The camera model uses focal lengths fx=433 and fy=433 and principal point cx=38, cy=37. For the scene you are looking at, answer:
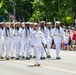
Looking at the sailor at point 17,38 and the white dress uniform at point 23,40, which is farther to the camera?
the sailor at point 17,38

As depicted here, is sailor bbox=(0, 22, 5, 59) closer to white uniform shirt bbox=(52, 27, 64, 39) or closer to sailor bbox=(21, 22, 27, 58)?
sailor bbox=(21, 22, 27, 58)

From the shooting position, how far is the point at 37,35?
19125mm

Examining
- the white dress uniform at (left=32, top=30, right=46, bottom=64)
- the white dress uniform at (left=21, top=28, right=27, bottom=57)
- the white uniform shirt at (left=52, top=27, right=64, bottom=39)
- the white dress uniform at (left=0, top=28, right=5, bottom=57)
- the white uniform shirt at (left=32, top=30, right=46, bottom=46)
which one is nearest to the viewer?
the white dress uniform at (left=32, top=30, right=46, bottom=64)

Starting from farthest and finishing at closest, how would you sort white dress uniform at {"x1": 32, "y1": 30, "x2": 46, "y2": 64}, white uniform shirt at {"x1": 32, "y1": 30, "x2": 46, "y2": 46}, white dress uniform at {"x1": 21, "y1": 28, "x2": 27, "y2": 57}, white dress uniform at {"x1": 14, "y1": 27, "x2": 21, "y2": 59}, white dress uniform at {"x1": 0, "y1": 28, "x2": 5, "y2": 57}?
1. white dress uniform at {"x1": 0, "y1": 28, "x2": 5, "y2": 57}
2. white dress uniform at {"x1": 14, "y1": 27, "x2": 21, "y2": 59}
3. white dress uniform at {"x1": 21, "y1": 28, "x2": 27, "y2": 57}
4. white uniform shirt at {"x1": 32, "y1": 30, "x2": 46, "y2": 46}
5. white dress uniform at {"x1": 32, "y1": 30, "x2": 46, "y2": 64}

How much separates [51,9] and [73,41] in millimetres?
14956

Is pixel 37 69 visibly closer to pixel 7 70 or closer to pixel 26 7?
pixel 7 70

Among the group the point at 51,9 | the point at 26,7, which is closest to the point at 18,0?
the point at 26,7

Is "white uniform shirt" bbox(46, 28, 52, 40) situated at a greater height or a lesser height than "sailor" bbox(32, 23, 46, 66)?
greater

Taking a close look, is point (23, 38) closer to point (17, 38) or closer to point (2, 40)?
point (17, 38)

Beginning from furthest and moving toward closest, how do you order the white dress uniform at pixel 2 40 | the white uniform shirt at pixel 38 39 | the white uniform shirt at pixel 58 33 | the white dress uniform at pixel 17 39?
the white dress uniform at pixel 2 40 < the white dress uniform at pixel 17 39 < the white uniform shirt at pixel 58 33 < the white uniform shirt at pixel 38 39

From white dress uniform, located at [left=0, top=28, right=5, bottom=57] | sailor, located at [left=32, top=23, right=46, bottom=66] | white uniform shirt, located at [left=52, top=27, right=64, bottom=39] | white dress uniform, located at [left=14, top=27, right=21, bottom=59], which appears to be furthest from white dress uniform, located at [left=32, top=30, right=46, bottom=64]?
white dress uniform, located at [left=0, top=28, right=5, bottom=57]

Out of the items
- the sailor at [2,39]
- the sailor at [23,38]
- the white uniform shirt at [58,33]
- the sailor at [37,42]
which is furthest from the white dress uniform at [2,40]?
the sailor at [37,42]

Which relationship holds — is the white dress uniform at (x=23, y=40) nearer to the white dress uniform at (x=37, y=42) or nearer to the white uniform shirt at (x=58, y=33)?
the white uniform shirt at (x=58, y=33)

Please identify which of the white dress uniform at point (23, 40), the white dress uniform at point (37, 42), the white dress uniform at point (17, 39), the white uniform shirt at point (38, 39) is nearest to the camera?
the white dress uniform at point (37, 42)
